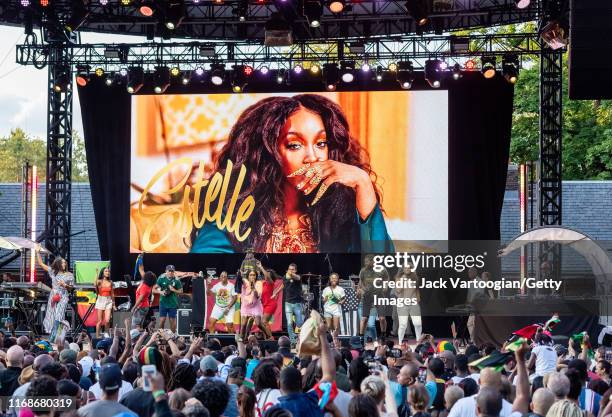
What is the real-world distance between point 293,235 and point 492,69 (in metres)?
5.64

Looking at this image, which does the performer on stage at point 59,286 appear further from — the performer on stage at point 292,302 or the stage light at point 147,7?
the stage light at point 147,7

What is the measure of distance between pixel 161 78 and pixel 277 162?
318 centimetres

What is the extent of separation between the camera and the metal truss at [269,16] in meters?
20.6

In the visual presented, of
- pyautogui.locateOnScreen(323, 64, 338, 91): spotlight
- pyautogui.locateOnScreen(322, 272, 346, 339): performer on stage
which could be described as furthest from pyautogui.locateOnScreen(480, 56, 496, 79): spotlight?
pyautogui.locateOnScreen(322, 272, 346, 339): performer on stage

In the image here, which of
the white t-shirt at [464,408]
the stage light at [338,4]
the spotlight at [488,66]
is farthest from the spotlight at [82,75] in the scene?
the white t-shirt at [464,408]

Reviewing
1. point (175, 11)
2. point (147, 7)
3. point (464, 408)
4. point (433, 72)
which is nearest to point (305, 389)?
point (464, 408)

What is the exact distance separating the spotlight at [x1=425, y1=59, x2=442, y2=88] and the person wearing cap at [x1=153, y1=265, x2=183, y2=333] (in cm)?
→ 703

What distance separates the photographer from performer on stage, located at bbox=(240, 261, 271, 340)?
18.2m

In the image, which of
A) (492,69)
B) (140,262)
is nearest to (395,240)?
(492,69)

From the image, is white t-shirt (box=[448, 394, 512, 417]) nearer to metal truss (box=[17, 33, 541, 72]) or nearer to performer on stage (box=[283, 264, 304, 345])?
performer on stage (box=[283, 264, 304, 345])

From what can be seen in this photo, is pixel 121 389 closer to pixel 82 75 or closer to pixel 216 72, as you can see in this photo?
pixel 216 72

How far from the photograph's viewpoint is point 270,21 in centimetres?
1972

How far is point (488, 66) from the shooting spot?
2125 centimetres

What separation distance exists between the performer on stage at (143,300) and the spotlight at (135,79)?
4176 mm
